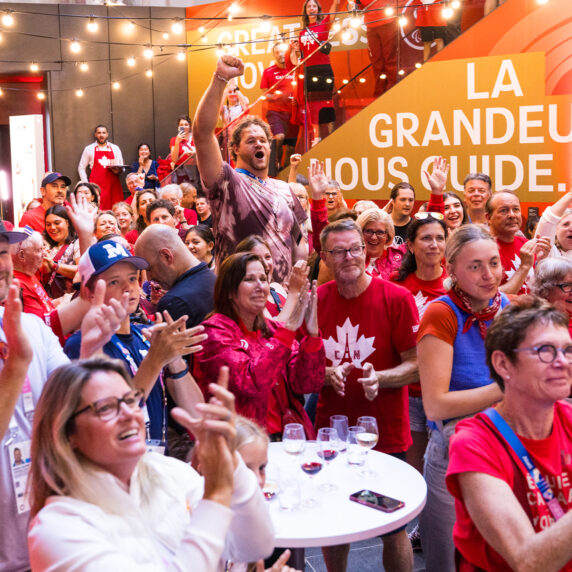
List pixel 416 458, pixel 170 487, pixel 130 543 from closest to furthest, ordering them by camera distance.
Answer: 1. pixel 130 543
2. pixel 170 487
3. pixel 416 458

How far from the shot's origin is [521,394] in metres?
1.94

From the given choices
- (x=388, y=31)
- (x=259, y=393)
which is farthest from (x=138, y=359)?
(x=388, y=31)

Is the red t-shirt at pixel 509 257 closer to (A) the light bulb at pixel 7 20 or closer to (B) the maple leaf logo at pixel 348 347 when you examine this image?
(B) the maple leaf logo at pixel 348 347

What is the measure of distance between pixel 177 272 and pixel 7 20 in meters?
9.74

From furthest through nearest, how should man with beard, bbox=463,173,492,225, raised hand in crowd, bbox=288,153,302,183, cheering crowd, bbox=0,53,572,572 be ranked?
raised hand in crowd, bbox=288,153,302,183 < man with beard, bbox=463,173,492,225 < cheering crowd, bbox=0,53,572,572

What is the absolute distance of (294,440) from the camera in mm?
2525

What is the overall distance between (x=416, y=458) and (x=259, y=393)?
47.2 inches

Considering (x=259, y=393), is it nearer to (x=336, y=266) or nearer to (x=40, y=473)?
(x=336, y=266)

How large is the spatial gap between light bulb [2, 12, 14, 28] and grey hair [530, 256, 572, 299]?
10.8 meters

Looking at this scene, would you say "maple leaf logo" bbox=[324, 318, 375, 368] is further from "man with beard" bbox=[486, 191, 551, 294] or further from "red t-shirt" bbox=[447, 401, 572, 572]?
"man with beard" bbox=[486, 191, 551, 294]

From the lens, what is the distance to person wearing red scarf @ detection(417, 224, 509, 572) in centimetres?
252

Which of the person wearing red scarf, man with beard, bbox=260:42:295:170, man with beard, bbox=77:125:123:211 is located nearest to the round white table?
the person wearing red scarf

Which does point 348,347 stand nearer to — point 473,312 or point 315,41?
point 473,312

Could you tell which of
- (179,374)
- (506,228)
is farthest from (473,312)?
(506,228)
